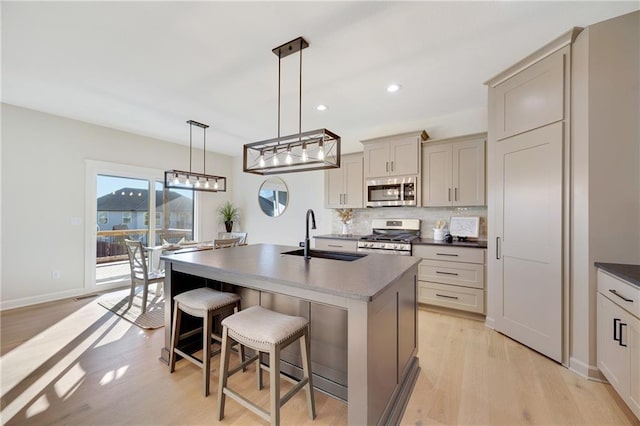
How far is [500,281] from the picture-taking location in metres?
2.76

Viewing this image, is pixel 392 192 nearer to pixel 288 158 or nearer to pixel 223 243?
pixel 288 158

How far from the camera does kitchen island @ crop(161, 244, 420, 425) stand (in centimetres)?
135

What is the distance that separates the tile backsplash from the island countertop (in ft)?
6.65

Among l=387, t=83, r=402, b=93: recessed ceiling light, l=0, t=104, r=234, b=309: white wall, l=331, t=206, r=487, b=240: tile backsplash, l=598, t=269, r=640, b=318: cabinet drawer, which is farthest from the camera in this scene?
l=331, t=206, r=487, b=240: tile backsplash

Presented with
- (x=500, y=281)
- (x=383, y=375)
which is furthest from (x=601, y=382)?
(x=383, y=375)

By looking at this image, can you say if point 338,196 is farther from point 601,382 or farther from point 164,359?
point 601,382

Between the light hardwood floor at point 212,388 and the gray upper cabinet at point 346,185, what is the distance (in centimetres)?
224

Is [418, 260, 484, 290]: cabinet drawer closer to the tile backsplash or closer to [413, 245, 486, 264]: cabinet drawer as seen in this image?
[413, 245, 486, 264]: cabinet drawer

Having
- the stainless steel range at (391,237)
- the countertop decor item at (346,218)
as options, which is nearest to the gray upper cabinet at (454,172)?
the stainless steel range at (391,237)

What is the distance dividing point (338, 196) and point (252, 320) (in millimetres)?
3098

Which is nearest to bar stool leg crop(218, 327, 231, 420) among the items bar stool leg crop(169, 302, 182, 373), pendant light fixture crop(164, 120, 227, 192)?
bar stool leg crop(169, 302, 182, 373)

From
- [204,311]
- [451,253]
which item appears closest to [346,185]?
[451,253]

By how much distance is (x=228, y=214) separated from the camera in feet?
19.9

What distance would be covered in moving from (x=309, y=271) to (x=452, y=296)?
2377 millimetres
